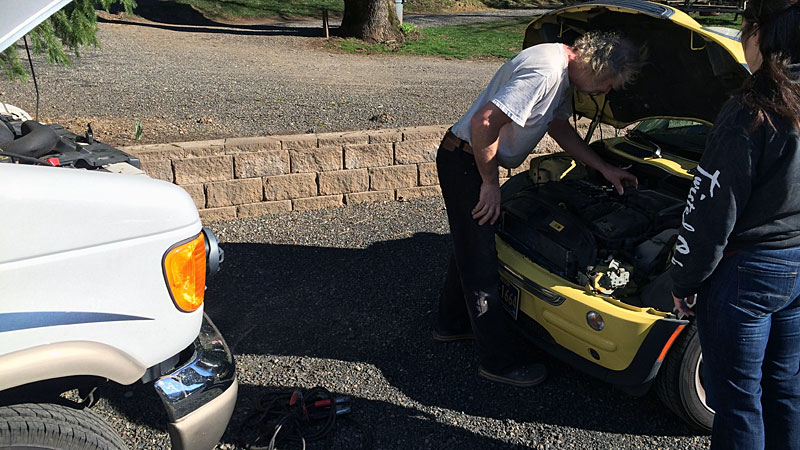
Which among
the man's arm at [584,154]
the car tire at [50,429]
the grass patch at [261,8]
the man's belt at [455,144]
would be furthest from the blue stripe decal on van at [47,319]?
the grass patch at [261,8]

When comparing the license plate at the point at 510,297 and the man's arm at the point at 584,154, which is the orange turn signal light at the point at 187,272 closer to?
the license plate at the point at 510,297

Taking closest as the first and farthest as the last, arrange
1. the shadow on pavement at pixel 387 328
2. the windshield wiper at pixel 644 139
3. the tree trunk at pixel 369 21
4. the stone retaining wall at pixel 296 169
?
the shadow on pavement at pixel 387 328 < the windshield wiper at pixel 644 139 < the stone retaining wall at pixel 296 169 < the tree trunk at pixel 369 21

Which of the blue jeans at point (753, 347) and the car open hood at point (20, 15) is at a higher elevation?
the car open hood at point (20, 15)

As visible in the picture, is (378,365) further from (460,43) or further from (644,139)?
(460,43)

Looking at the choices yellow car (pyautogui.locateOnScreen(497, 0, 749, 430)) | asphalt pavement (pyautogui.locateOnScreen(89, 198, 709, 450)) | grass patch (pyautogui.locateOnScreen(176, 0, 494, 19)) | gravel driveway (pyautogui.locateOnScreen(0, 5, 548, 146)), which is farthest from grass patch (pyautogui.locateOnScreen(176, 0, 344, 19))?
yellow car (pyautogui.locateOnScreen(497, 0, 749, 430))

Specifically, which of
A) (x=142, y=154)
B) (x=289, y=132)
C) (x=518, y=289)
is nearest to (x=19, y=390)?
(x=518, y=289)

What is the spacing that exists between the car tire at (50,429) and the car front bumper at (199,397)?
0.21 m

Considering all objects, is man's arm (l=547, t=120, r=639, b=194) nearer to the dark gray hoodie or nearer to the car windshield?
the car windshield

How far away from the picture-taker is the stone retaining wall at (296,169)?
5.45 metres

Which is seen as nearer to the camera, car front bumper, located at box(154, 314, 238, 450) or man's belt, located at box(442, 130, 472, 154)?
car front bumper, located at box(154, 314, 238, 450)

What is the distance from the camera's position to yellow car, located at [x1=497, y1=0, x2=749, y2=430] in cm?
312

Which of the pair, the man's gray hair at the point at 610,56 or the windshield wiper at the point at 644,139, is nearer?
the man's gray hair at the point at 610,56

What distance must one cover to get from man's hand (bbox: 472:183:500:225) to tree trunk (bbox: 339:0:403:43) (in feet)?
45.6

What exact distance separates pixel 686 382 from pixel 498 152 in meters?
1.43
